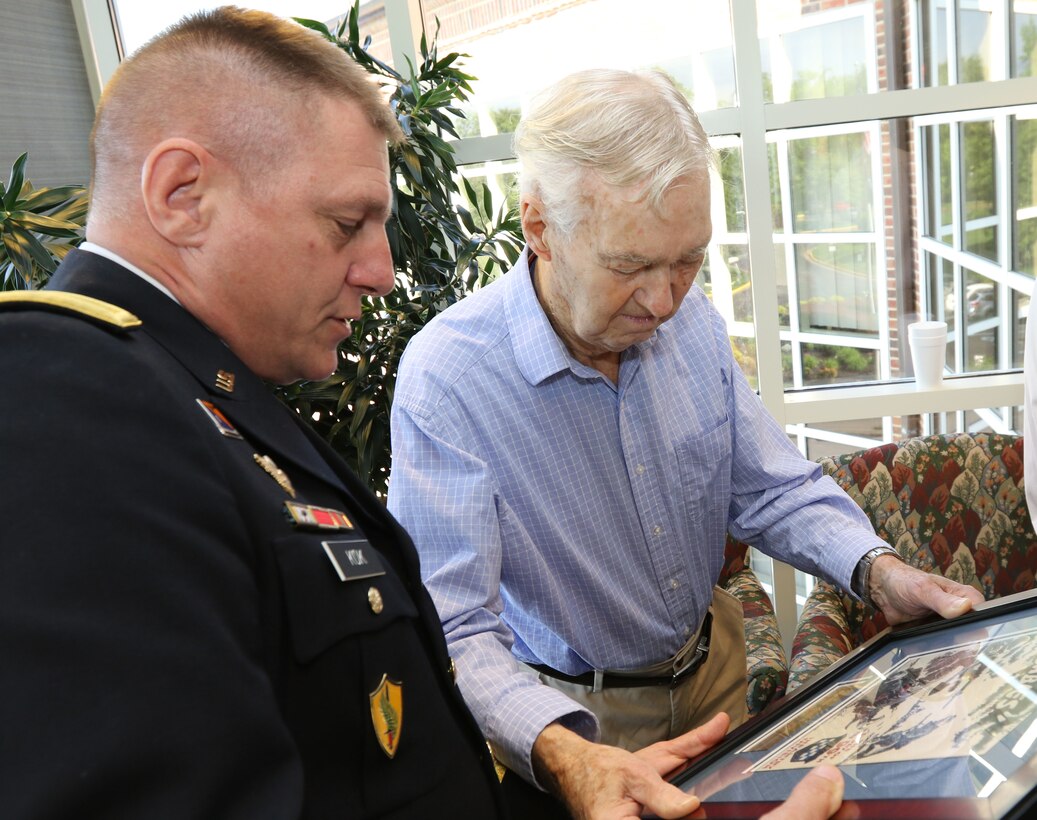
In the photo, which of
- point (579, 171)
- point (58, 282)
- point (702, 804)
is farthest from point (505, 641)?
point (58, 282)

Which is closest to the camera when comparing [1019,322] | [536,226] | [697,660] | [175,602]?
[175,602]

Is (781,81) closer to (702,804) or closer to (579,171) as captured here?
(579,171)

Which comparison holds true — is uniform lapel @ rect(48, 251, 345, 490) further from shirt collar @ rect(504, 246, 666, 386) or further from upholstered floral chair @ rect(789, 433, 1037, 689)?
upholstered floral chair @ rect(789, 433, 1037, 689)

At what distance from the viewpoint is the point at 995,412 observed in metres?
3.44

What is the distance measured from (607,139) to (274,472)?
2.78 feet

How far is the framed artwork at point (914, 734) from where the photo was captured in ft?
2.84

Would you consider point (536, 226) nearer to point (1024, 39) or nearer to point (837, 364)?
point (837, 364)

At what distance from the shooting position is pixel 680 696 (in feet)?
5.94

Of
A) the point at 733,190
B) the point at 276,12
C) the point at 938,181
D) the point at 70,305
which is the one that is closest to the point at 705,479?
the point at 70,305

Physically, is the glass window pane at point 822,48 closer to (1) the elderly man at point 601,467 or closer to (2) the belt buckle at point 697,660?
(1) the elderly man at point 601,467

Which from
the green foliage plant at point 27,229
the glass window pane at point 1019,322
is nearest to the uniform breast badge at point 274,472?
the green foliage plant at point 27,229

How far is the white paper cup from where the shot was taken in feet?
10.1

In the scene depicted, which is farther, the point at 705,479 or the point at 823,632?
the point at 823,632

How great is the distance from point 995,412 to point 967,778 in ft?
9.54
